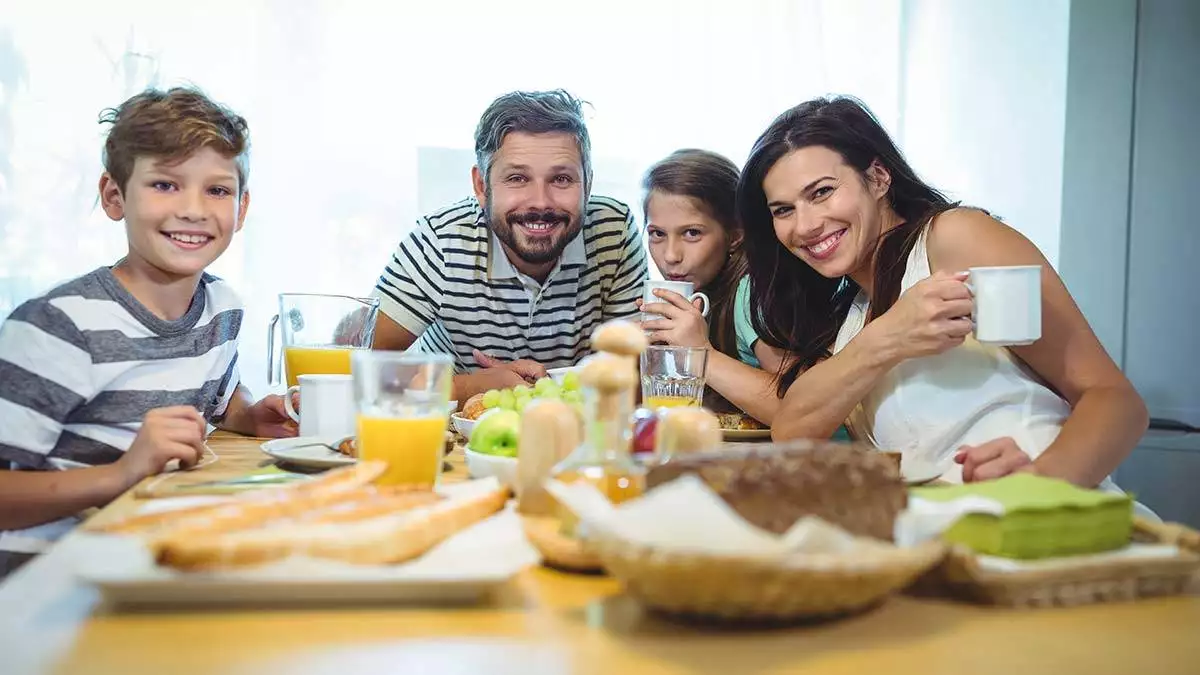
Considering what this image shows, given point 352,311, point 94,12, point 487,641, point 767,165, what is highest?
point 94,12

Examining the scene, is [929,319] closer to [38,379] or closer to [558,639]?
[558,639]

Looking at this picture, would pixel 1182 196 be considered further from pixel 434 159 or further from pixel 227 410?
pixel 227 410

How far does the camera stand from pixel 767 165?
195 centimetres

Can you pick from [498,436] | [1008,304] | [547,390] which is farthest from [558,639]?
[1008,304]

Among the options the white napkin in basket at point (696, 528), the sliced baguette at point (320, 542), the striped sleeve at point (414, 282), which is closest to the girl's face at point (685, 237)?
the striped sleeve at point (414, 282)

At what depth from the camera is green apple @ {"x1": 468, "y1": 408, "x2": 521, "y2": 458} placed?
4.00ft

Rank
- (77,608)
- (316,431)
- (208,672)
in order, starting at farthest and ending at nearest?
(316,431), (77,608), (208,672)

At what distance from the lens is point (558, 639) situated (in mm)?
710

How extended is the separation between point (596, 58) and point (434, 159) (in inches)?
25.5

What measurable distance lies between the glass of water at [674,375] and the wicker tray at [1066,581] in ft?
2.33

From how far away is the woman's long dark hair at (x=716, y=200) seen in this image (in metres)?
2.49

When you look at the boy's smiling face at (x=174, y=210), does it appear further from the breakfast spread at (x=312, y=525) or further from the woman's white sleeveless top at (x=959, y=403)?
the woman's white sleeveless top at (x=959, y=403)

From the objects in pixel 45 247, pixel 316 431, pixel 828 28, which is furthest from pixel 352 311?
pixel 828 28

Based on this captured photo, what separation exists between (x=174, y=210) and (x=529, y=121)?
3.30 feet
